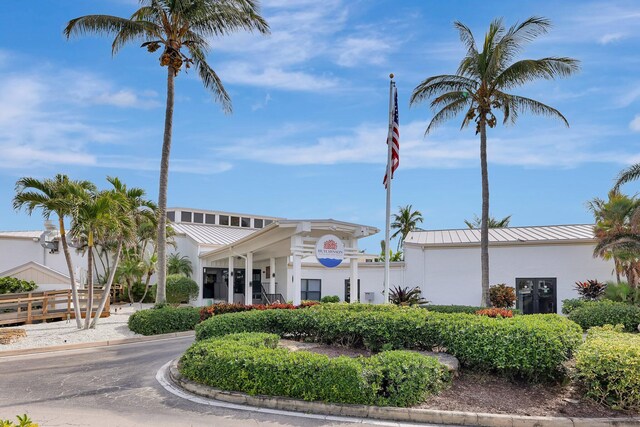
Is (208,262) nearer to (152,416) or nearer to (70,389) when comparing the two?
(70,389)

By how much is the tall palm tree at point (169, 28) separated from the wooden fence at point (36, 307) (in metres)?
5.04

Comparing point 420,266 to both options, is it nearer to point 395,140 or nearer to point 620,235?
point 620,235

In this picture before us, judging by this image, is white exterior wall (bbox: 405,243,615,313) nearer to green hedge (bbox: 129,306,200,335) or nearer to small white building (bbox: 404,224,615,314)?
small white building (bbox: 404,224,615,314)

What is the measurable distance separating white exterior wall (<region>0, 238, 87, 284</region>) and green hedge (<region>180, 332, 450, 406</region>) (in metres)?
23.2

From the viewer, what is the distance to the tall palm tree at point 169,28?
19.1 meters

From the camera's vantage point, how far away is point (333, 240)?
1712 cm

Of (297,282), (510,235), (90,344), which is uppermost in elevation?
(510,235)

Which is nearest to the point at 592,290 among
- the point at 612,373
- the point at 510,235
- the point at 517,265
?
the point at 517,265

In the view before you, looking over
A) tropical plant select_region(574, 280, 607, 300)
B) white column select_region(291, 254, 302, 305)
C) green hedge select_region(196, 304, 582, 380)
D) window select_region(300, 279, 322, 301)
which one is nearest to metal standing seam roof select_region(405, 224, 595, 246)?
tropical plant select_region(574, 280, 607, 300)

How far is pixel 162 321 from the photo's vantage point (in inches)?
692

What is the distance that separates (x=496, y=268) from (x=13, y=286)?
2214 centimetres

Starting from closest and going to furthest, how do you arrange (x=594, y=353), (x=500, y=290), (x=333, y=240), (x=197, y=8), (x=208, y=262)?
(x=594, y=353), (x=333, y=240), (x=197, y=8), (x=500, y=290), (x=208, y=262)

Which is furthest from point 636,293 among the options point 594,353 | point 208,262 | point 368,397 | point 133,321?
point 208,262

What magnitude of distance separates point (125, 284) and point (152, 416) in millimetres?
25793
